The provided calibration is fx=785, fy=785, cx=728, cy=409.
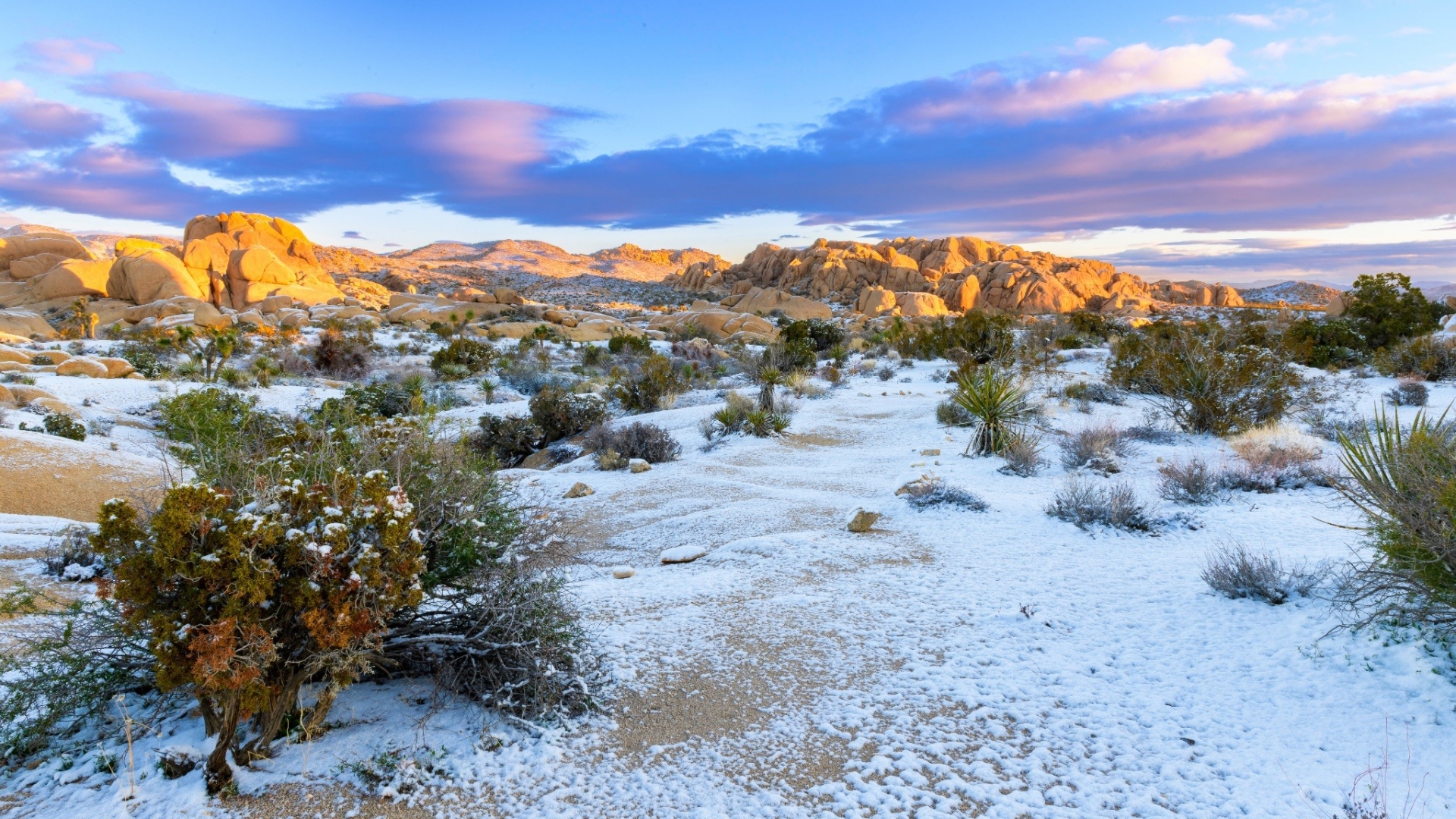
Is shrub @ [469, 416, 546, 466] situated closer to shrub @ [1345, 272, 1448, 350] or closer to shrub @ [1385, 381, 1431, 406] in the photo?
shrub @ [1385, 381, 1431, 406]

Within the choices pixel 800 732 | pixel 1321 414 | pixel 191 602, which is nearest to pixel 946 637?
pixel 800 732

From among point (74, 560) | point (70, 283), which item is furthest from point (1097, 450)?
point (70, 283)

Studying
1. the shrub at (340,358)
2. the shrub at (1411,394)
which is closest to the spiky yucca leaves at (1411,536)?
the shrub at (1411,394)

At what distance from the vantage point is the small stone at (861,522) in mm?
7027

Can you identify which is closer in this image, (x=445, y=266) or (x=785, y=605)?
(x=785, y=605)

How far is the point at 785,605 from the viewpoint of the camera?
17.0ft

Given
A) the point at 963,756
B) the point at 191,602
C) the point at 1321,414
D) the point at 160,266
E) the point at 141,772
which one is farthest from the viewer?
the point at 160,266

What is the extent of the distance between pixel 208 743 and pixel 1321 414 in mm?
13544

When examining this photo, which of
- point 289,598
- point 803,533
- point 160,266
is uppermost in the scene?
point 160,266

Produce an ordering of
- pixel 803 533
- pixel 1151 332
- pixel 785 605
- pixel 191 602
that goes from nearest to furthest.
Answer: pixel 191 602, pixel 785 605, pixel 803 533, pixel 1151 332

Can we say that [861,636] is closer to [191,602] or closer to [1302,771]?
[1302,771]

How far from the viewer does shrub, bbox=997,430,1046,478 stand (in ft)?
30.2

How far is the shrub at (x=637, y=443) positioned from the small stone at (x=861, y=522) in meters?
4.23

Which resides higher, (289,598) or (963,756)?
(289,598)
